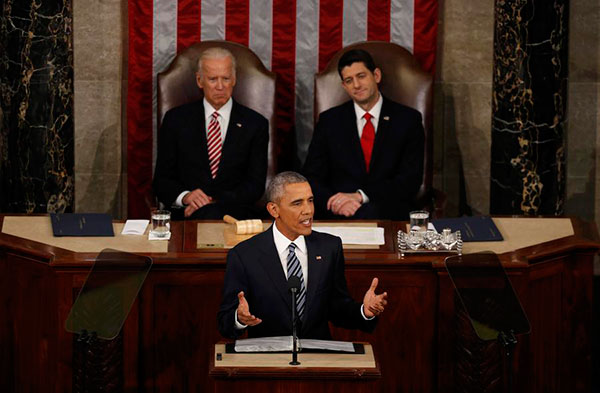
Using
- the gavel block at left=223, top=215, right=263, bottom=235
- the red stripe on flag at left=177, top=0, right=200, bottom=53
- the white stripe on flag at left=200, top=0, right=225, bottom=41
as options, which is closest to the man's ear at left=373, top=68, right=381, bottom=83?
the white stripe on flag at left=200, top=0, right=225, bottom=41

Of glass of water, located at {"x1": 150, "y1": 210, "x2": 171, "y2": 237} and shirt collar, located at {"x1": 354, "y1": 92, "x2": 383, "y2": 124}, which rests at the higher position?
shirt collar, located at {"x1": 354, "y1": 92, "x2": 383, "y2": 124}

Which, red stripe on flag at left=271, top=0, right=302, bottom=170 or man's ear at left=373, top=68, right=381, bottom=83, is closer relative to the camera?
man's ear at left=373, top=68, right=381, bottom=83

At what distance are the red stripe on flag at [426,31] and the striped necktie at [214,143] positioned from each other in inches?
58.6

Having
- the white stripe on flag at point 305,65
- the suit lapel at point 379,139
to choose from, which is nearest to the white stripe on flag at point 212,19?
the white stripe on flag at point 305,65

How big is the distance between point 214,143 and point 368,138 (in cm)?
95

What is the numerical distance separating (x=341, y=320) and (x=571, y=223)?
179 cm

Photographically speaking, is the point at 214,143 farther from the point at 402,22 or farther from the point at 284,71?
the point at 402,22

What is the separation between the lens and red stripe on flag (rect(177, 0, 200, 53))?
7484 millimetres

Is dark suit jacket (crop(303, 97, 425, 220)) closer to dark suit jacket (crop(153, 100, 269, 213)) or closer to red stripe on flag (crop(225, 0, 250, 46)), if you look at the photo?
dark suit jacket (crop(153, 100, 269, 213))

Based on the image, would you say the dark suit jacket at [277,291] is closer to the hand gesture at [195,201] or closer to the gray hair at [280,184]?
the gray hair at [280,184]

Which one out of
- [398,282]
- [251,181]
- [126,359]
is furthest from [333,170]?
[126,359]

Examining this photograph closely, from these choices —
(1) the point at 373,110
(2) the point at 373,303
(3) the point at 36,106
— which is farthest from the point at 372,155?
(2) the point at 373,303

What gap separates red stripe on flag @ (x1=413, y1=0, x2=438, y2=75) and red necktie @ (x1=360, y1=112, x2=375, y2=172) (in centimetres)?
77

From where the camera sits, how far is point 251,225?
544cm
